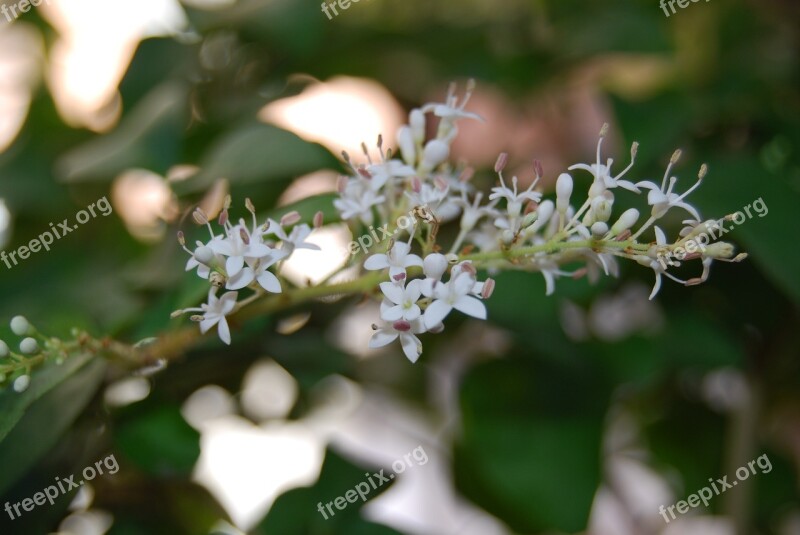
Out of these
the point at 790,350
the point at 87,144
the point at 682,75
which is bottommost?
the point at 790,350

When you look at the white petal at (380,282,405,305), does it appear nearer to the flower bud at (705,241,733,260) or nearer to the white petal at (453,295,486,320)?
the white petal at (453,295,486,320)

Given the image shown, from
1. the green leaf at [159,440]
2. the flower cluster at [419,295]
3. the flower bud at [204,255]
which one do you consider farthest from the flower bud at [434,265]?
the green leaf at [159,440]

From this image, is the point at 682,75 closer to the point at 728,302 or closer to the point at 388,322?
the point at 728,302

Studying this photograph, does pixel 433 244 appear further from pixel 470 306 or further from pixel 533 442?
pixel 533 442

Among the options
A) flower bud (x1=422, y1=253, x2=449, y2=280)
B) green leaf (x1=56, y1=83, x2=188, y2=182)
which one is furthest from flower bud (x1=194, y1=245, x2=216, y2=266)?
green leaf (x1=56, y1=83, x2=188, y2=182)

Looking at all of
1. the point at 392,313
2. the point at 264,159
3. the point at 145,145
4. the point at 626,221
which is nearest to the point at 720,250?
the point at 626,221

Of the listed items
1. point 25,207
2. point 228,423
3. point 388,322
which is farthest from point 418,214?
point 25,207

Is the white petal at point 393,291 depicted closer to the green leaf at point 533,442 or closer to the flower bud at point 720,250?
the flower bud at point 720,250
